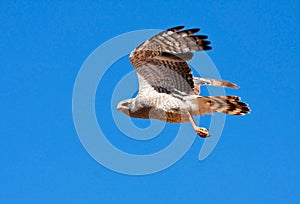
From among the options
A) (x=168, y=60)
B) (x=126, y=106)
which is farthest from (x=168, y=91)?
(x=126, y=106)

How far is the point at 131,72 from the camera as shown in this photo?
1547 cm

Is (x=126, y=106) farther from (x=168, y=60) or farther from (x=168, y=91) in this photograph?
(x=168, y=60)

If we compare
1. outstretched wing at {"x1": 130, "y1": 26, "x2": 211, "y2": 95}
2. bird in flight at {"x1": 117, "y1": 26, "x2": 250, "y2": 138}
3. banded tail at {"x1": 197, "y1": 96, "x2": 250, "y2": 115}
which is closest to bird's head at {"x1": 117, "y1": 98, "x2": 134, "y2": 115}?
bird in flight at {"x1": 117, "y1": 26, "x2": 250, "y2": 138}

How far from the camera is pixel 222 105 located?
14.8 metres

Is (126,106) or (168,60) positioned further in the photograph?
(126,106)

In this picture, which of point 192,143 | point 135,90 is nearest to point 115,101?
point 135,90

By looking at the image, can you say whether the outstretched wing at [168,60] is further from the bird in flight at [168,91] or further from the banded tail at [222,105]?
the banded tail at [222,105]

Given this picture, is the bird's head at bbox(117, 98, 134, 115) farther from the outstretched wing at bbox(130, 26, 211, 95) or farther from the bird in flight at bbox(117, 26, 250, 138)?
the outstretched wing at bbox(130, 26, 211, 95)

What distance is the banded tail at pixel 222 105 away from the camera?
48.5 feet

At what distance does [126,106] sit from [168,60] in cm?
111

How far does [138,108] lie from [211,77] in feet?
6.23

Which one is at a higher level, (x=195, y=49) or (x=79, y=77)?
(x=79, y=77)

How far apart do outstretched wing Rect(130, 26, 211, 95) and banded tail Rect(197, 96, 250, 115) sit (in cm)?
30

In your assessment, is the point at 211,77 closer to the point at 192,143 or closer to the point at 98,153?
the point at 192,143
